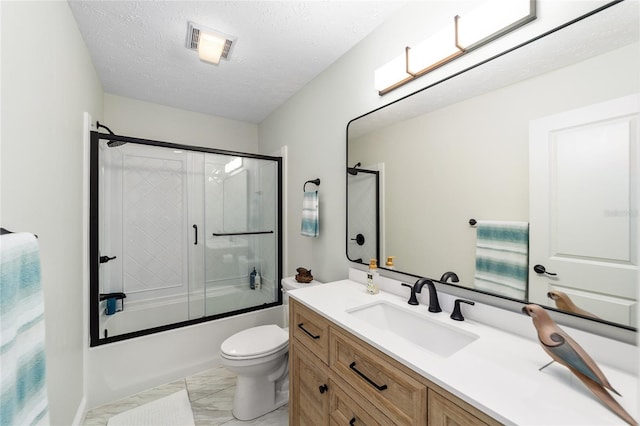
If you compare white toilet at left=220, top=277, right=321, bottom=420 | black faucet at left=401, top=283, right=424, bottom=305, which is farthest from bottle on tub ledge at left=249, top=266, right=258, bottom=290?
black faucet at left=401, top=283, right=424, bottom=305

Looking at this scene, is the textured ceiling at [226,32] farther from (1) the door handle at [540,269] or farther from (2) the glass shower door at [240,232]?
(1) the door handle at [540,269]

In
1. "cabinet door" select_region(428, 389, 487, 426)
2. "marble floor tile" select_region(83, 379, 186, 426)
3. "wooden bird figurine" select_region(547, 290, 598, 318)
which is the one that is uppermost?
"wooden bird figurine" select_region(547, 290, 598, 318)

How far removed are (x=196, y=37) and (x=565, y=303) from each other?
2303 millimetres

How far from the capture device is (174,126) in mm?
2852

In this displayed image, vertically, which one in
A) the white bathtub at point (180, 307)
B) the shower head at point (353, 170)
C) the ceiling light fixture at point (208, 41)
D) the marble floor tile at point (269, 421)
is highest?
the ceiling light fixture at point (208, 41)

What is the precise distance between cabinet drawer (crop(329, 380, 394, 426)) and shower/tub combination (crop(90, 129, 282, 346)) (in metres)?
1.54

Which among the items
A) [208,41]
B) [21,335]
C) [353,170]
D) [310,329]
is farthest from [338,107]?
[21,335]

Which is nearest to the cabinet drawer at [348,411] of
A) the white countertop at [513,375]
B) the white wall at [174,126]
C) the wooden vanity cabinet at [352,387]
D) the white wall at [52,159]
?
the wooden vanity cabinet at [352,387]

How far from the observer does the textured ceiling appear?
1472 millimetres

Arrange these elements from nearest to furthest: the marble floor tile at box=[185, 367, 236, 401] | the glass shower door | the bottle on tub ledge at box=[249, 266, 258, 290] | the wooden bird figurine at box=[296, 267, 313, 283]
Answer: the marble floor tile at box=[185, 367, 236, 401] → the wooden bird figurine at box=[296, 267, 313, 283] → the glass shower door → the bottle on tub ledge at box=[249, 266, 258, 290]

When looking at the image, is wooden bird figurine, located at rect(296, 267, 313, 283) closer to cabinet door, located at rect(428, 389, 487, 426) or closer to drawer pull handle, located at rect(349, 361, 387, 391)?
drawer pull handle, located at rect(349, 361, 387, 391)

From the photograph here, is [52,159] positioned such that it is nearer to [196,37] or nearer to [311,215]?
[196,37]

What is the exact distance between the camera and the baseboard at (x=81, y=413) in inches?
59.8

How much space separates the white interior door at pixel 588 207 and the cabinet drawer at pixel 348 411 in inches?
27.2
